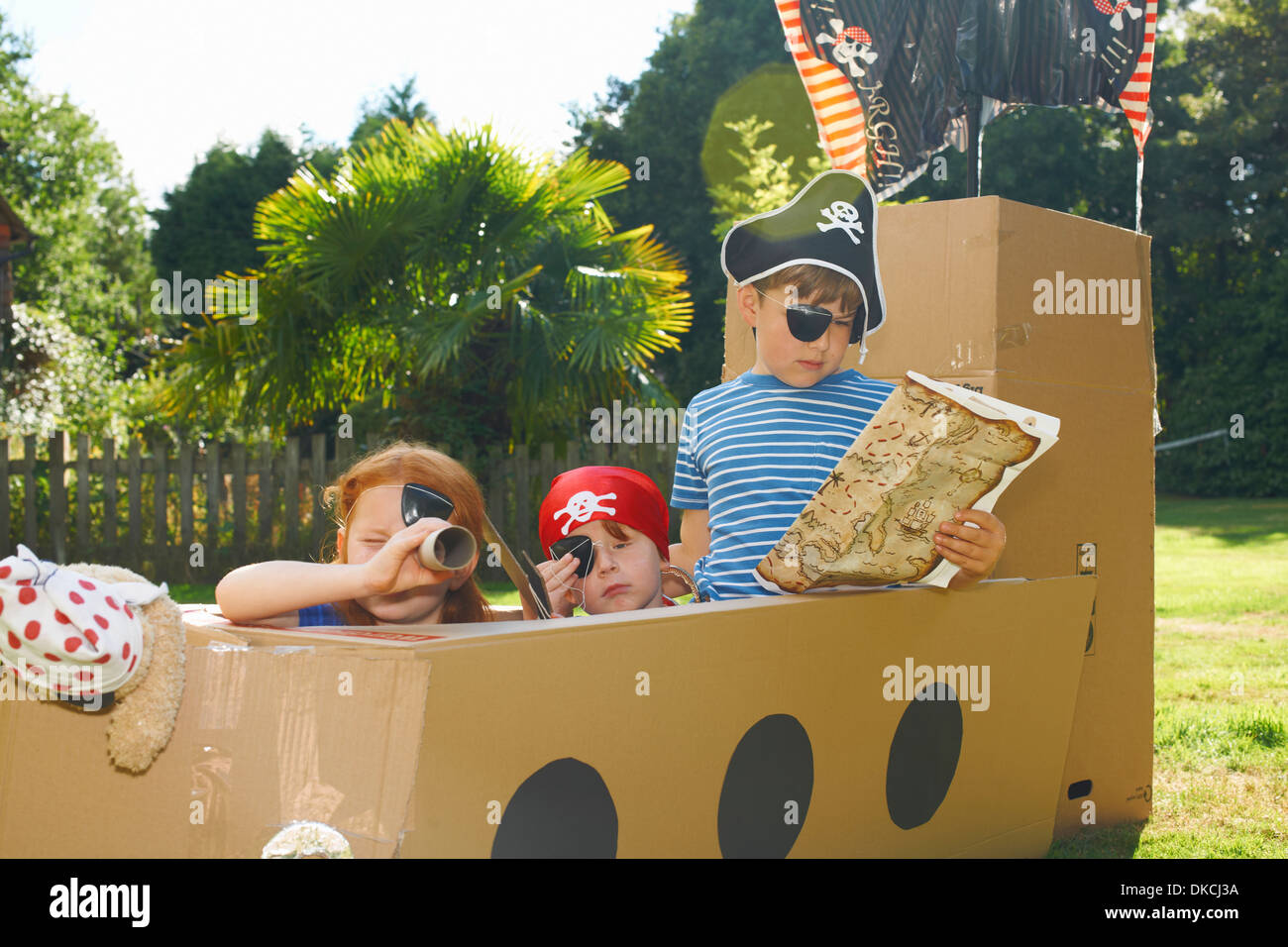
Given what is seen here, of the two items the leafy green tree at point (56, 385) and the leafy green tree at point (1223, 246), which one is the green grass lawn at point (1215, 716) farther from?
the leafy green tree at point (56, 385)

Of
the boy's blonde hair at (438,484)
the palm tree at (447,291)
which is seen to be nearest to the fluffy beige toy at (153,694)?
the boy's blonde hair at (438,484)

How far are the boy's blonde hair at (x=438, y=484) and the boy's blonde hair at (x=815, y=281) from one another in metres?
0.73

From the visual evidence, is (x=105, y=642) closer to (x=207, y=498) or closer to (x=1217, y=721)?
(x=1217, y=721)

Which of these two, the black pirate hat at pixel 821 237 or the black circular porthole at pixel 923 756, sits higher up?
the black pirate hat at pixel 821 237

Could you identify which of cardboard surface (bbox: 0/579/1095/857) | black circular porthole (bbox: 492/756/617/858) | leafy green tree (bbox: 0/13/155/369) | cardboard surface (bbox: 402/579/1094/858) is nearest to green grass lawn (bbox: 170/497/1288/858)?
cardboard surface (bbox: 402/579/1094/858)

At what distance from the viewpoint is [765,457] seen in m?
2.13

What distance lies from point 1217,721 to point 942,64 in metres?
2.34

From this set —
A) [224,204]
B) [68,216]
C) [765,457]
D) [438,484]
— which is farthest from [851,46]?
[68,216]

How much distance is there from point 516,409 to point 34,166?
24.6 meters

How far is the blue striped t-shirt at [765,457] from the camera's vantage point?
2.08m

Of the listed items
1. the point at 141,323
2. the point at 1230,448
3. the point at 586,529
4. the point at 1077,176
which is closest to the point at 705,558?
the point at 586,529

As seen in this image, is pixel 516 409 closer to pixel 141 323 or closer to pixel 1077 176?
pixel 1077 176

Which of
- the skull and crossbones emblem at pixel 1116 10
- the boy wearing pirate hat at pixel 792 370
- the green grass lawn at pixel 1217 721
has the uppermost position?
the skull and crossbones emblem at pixel 1116 10
